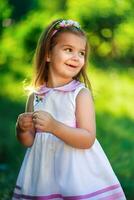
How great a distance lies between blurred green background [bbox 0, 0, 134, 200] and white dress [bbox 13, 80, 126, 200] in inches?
62.8

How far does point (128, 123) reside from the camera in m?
4.27

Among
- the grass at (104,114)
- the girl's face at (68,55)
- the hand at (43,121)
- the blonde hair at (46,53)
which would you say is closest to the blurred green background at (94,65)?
the grass at (104,114)

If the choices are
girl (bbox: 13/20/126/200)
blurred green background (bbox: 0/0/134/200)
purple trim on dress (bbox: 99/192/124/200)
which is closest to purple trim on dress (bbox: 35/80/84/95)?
girl (bbox: 13/20/126/200)

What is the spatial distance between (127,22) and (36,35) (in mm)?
618

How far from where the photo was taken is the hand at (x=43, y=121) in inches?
95.3

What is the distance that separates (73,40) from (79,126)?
0.36m

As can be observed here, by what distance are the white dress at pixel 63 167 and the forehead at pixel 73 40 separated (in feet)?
0.54

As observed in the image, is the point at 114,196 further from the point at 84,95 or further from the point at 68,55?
the point at 68,55

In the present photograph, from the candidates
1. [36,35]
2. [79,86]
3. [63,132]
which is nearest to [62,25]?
[79,86]

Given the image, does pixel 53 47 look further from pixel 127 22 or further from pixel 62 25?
pixel 127 22

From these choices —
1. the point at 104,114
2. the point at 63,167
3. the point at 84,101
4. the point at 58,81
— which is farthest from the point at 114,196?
the point at 104,114

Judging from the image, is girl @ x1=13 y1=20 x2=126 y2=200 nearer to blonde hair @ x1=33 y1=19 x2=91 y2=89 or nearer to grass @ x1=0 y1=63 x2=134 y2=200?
blonde hair @ x1=33 y1=19 x2=91 y2=89

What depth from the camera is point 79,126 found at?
Answer: 256cm

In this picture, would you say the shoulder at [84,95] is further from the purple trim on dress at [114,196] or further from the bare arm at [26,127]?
the purple trim on dress at [114,196]
